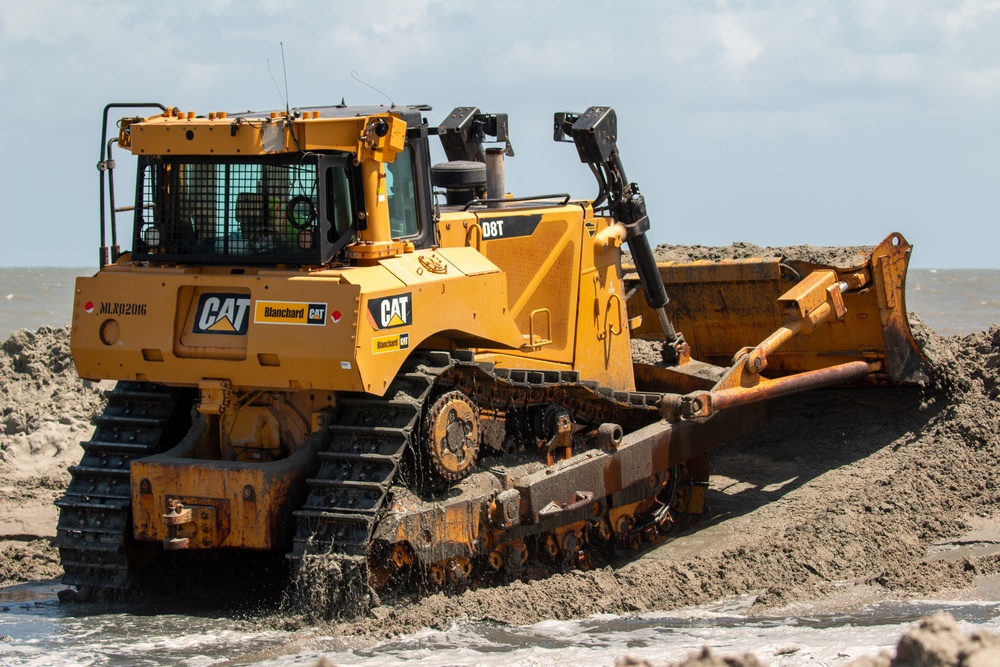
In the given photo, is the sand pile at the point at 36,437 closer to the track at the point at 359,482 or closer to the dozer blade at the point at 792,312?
the track at the point at 359,482

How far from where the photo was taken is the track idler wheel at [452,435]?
344 inches

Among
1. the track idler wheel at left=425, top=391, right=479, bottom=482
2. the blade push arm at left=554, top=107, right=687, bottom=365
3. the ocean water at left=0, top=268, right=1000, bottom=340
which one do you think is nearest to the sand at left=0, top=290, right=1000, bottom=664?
the track idler wheel at left=425, top=391, right=479, bottom=482

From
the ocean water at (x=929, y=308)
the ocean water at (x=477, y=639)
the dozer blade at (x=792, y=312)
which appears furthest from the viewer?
the ocean water at (x=929, y=308)

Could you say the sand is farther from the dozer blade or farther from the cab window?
the cab window

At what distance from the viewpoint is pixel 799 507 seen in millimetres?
11195

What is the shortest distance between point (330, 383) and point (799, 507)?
444 cm

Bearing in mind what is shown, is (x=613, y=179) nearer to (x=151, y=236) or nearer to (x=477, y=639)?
(x=151, y=236)

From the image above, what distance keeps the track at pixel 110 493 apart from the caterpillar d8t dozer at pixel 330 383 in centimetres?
1

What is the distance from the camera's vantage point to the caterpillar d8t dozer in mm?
8406

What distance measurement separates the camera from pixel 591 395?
10211 millimetres

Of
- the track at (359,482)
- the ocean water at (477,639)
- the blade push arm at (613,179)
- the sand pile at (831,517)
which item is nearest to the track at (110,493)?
the ocean water at (477,639)

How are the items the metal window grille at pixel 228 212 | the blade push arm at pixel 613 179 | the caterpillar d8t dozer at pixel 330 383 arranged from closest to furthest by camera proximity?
the caterpillar d8t dozer at pixel 330 383 < the metal window grille at pixel 228 212 < the blade push arm at pixel 613 179

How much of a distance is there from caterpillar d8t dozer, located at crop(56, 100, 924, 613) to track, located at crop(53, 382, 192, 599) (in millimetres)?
14

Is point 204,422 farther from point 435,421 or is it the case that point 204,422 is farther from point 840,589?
point 840,589
